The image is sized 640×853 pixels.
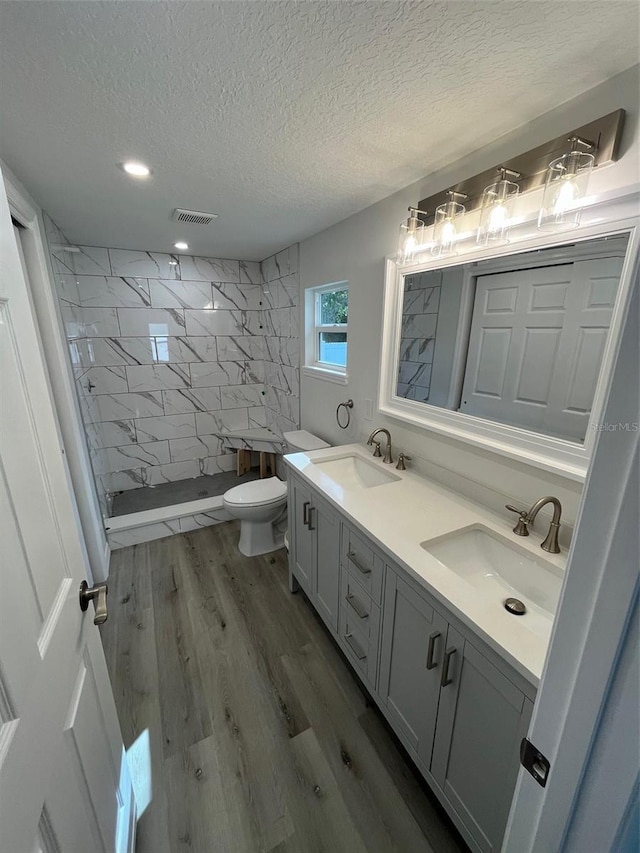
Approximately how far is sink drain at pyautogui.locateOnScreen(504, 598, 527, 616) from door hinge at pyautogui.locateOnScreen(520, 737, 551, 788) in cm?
56

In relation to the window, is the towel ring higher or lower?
lower

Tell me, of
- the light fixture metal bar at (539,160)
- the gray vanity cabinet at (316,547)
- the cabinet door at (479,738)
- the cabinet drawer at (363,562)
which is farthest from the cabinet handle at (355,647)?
the light fixture metal bar at (539,160)

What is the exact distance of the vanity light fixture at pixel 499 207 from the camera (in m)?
1.15

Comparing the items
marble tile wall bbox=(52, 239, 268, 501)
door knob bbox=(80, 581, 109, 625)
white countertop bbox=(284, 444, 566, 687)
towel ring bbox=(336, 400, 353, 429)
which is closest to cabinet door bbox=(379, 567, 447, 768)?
white countertop bbox=(284, 444, 566, 687)

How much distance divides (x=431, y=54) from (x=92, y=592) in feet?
5.30

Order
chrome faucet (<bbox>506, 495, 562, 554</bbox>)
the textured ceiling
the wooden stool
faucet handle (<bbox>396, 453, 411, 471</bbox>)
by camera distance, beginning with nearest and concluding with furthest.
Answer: the textured ceiling, chrome faucet (<bbox>506, 495, 562, 554</bbox>), faucet handle (<bbox>396, 453, 411, 471</bbox>), the wooden stool

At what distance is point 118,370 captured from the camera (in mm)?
3086

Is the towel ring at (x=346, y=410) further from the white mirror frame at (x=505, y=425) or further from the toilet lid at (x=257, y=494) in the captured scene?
the toilet lid at (x=257, y=494)

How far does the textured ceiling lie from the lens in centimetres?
74

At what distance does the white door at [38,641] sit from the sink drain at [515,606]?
1141 mm

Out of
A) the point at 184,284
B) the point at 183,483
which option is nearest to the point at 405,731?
the point at 183,483

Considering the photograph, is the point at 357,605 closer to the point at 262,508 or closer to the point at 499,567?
the point at 499,567

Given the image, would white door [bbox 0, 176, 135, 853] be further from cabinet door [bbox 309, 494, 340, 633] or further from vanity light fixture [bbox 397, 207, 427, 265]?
vanity light fixture [bbox 397, 207, 427, 265]

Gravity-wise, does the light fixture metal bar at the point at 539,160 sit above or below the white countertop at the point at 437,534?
above
